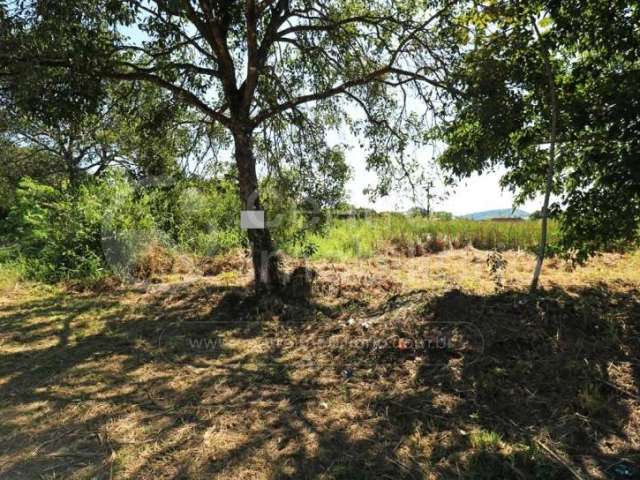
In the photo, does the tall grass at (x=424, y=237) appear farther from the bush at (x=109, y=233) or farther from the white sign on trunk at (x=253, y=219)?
the white sign on trunk at (x=253, y=219)

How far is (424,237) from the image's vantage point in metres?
8.21

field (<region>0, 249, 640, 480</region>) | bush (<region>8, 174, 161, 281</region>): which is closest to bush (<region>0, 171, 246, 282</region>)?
bush (<region>8, 174, 161, 281</region>)

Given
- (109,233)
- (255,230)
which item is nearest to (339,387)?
(255,230)

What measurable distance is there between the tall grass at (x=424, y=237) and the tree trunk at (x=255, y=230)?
91.9 inches

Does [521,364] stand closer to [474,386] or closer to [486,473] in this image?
[474,386]

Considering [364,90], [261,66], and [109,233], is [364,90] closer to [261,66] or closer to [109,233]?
[261,66]

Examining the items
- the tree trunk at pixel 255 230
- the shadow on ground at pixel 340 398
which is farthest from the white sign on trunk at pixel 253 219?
the shadow on ground at pixel 340 398

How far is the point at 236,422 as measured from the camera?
2549mm

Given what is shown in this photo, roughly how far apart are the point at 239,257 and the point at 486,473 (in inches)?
239

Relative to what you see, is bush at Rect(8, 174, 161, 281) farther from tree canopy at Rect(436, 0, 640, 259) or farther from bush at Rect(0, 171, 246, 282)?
tree canopy at Rect(436, 0, 640, 259)

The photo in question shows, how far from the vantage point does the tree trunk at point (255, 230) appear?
499 cm

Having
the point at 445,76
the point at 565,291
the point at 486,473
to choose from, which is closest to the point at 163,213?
the point at 445,76

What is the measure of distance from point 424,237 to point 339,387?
567cm

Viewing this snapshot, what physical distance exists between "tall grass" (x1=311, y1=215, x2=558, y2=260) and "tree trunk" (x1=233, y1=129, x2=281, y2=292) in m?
2.33
